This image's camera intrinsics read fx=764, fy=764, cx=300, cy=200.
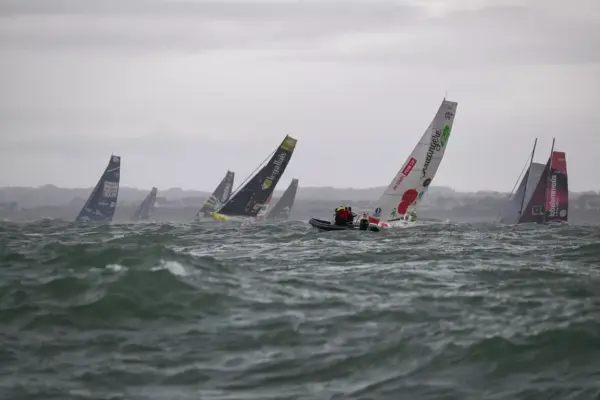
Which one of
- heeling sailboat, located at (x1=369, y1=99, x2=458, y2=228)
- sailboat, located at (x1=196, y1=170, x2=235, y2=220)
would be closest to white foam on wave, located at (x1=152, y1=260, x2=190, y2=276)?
heeling sailboat, located at (x1=369, y1=99, x2=458, y2=228)

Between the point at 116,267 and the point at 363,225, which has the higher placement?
the point at 363,225

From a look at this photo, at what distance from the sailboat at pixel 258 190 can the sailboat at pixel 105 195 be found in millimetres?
14622

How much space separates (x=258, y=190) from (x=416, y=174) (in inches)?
544

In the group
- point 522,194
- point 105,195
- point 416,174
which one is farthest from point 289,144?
point 105,195

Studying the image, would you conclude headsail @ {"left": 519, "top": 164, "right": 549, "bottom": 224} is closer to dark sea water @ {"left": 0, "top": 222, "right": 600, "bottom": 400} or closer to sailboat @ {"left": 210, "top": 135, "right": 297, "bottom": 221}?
sailboat @ {"left": 210, "top": 135, "right": 297, "bottom": 221}

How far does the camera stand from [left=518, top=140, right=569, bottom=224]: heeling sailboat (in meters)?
50.4

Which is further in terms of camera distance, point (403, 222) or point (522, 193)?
point (522, 193)

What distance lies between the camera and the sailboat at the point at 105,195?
57.1 meters

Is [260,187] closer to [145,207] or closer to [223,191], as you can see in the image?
[223,191]

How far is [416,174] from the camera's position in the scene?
34.8m

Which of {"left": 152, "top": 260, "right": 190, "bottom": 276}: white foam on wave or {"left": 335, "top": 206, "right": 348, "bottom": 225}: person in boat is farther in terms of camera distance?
{"left": 335, "top": 206, "right": 348, "bottom": 225}: person in boat

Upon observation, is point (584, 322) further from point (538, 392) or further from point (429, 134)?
point (429, 134)

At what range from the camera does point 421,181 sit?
35.1m

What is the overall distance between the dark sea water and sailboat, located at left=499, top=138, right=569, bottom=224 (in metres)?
34.5
